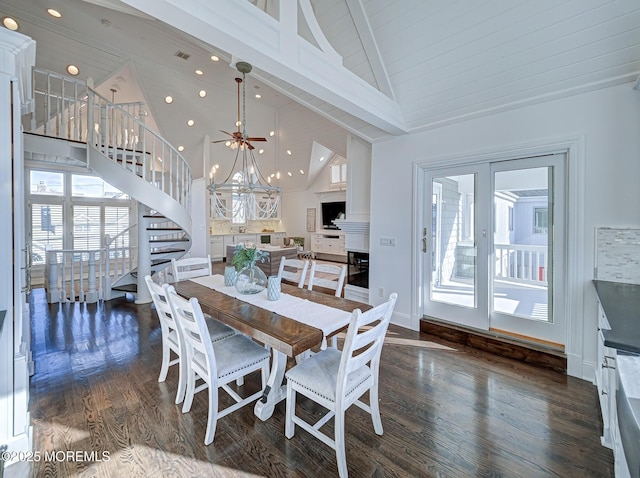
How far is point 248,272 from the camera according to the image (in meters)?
2.43

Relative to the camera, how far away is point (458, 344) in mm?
3223

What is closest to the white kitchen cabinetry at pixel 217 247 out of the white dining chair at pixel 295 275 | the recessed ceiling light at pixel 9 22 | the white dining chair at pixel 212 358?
the recessed ceiling light at pixel 9 22

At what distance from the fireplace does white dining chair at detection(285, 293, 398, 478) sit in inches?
105

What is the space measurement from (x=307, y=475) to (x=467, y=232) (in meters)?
2.84

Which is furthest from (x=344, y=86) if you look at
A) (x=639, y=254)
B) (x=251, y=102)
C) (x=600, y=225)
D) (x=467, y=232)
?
(x=251, y=102)

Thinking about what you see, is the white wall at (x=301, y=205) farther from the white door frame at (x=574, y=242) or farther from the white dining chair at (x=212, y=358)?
the white dining chair at (x=212, y=358)

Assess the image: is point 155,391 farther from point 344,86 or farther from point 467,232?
point 467,232

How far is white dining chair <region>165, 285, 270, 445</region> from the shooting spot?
170 cm

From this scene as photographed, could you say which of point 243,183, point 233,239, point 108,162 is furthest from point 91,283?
point 233,239

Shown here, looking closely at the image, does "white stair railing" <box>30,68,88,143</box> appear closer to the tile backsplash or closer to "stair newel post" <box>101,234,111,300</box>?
"stair newel post" <box>101,234,111,300</box>

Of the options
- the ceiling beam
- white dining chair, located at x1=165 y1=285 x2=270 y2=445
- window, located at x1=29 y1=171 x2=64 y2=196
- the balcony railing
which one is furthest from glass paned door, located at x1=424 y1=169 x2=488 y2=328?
window, located at x1=29 y1=171 x2=64 y2=196

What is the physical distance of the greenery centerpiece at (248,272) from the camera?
7.75 ft

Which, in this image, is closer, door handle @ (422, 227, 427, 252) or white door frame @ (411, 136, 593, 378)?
white door frame @ (411, 136, 593, 378)

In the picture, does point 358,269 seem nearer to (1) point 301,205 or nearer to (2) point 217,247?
(2) point 217,247
